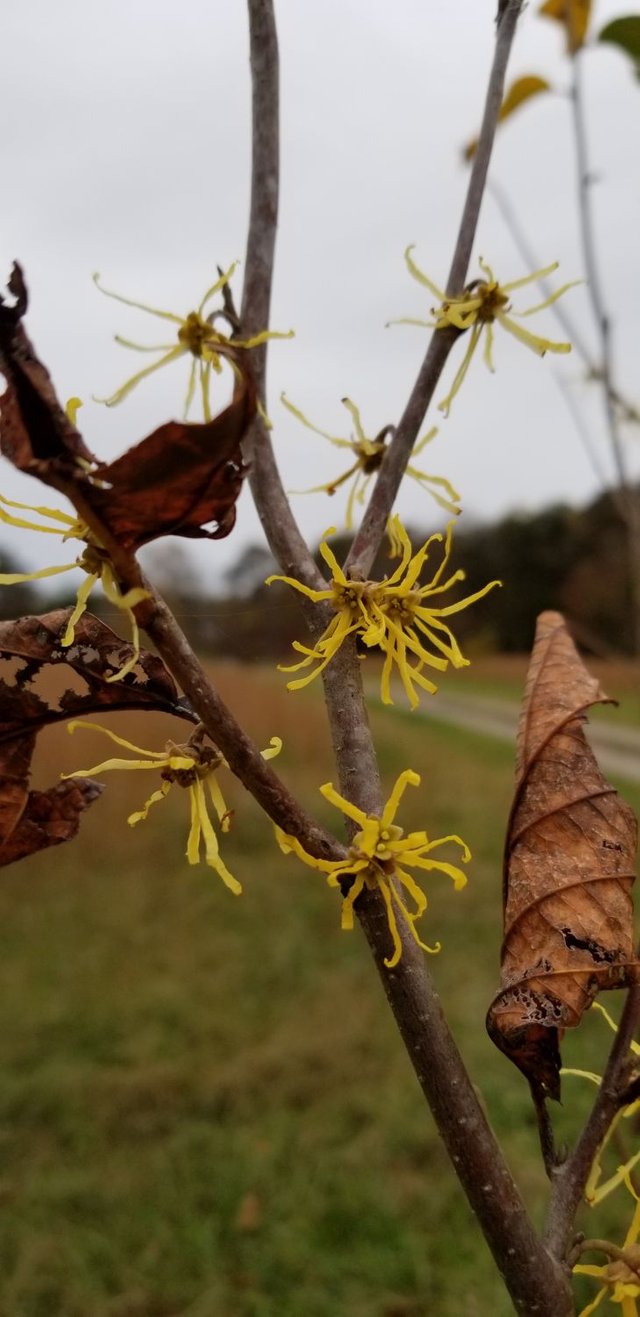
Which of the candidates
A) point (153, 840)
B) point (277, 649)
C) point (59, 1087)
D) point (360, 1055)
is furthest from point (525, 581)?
point (277, 649)

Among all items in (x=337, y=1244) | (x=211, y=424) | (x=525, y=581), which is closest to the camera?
(x=211, y=424)

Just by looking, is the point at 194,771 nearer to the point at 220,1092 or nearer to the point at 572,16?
the point at 572,16

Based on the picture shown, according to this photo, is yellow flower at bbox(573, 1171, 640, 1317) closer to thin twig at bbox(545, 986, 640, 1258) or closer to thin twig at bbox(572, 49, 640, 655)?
thin twig at bbox(545, 986, 640, 1258)

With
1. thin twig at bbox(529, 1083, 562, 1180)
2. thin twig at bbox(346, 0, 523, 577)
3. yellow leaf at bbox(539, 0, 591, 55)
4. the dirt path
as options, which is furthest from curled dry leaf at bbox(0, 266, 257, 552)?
the dirt path

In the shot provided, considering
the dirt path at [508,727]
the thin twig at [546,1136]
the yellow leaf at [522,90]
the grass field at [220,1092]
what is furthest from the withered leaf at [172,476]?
the dirt path at [508,727]

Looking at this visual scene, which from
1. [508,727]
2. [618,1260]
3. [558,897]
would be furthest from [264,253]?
[508,727]

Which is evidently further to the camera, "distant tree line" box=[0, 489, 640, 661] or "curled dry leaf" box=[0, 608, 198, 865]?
"distant tree line" box=[0, 489, 640, 661]

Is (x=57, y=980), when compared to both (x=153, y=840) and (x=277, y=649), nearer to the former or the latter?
(x=153, y=840)
